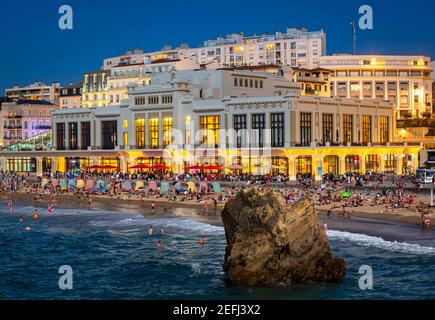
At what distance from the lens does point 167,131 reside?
113 meters

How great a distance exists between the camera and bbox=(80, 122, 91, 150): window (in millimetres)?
127062

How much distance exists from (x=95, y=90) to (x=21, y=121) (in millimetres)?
24082

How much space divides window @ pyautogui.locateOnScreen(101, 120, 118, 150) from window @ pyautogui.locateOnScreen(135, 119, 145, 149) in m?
5.48

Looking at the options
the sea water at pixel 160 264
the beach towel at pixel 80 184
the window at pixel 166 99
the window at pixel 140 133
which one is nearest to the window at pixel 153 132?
the window at pixel 140 133

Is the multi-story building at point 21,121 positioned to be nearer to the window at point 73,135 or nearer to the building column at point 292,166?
the window at point 73,135

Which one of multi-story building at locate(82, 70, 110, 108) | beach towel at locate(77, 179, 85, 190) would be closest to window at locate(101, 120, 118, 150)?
beach towel at locate(77, 179, 85, 190)

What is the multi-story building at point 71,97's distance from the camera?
17827 centimetres

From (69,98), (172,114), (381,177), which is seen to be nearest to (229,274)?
(381,177)

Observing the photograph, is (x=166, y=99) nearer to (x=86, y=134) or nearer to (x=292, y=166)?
(x=86, y=134)

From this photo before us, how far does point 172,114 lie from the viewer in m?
113

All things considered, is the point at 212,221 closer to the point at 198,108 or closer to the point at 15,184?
the point at 198,108

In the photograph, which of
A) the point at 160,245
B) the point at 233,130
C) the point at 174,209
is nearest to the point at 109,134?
the point at 233,130

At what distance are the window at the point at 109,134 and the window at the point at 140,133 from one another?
5.48m

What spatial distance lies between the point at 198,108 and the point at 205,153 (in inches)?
286
